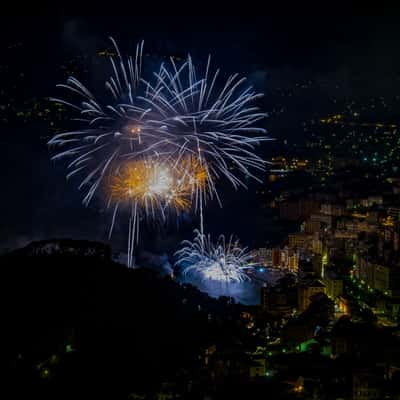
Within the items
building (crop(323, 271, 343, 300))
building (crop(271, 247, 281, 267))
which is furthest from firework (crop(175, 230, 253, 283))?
building (crop(271, 247, 281, 267))

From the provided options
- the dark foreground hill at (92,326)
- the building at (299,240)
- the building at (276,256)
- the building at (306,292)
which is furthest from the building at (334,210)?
the dark foreground hill at (92,326)

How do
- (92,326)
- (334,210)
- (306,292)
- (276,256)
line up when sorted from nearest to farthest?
(92,326)
(306,292)
(276,256)
(334,210)

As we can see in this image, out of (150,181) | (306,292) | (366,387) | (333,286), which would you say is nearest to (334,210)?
(333,286)

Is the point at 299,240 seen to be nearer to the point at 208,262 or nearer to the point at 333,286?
the point at 333,286

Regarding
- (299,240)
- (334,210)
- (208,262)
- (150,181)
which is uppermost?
(334,210)

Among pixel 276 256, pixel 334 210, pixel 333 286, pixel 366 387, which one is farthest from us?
pixel 334 210

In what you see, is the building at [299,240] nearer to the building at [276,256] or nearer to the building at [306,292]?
the building at [276,256]

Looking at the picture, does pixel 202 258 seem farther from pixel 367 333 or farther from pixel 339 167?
pixel 339 167

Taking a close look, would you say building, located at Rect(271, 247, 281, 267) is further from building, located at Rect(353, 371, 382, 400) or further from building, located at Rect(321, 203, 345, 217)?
building, located at Rect(353, 371, 382, 400)

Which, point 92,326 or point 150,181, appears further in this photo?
point 150,181
